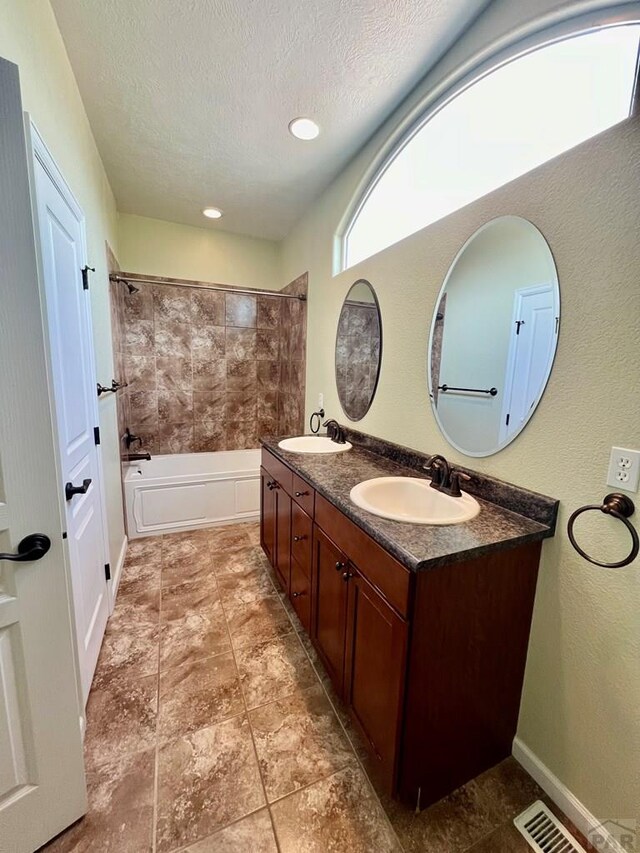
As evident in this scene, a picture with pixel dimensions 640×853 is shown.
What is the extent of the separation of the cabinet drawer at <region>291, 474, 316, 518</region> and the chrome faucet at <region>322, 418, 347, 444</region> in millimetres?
646

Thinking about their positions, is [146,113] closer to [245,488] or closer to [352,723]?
[245,488]

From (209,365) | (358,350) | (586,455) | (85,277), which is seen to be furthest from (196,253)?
(586,455)

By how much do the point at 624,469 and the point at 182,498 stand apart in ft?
9.46

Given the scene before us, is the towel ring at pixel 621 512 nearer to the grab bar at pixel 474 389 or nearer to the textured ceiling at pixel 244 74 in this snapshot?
the grab bar at pixel 474 389

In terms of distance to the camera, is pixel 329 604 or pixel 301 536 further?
pixel 301 536

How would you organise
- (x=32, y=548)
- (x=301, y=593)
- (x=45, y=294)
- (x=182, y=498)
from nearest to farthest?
(x=32, y=548)
(x=45, y=294)
(x=301, y=593)
(x=182, y=498)

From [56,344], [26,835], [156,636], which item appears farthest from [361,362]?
[26,835]

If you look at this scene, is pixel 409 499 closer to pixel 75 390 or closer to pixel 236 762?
pixel 236 762

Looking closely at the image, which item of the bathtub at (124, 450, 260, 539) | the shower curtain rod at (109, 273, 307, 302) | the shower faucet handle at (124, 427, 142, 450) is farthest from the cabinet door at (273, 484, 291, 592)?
the shower curtain rod at (109, 273, 307, 302)

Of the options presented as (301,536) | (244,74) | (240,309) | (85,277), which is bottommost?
(301,536)

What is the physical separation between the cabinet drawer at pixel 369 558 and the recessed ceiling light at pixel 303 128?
2005 millimetres

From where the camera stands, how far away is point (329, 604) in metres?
1.45

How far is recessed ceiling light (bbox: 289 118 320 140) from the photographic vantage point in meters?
1.86

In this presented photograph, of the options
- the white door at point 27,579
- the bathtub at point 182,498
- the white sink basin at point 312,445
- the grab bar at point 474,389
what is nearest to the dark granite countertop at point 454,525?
the grab bar at point 474,389
